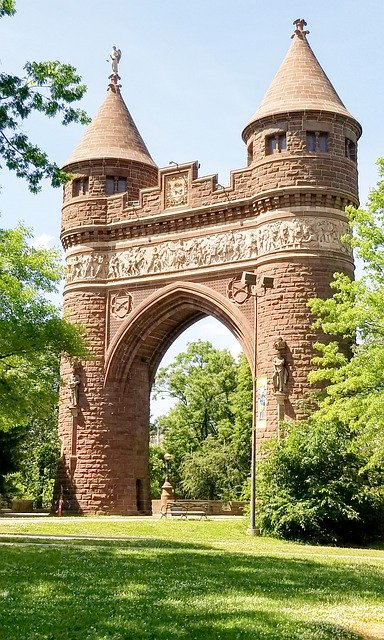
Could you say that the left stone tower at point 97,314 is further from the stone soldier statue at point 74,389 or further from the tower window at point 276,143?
the tower window at point 276,143

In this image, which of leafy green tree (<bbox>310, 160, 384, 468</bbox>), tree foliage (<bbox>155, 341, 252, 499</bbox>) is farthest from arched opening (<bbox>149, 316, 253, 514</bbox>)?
leafy green tree (<bbox>310, 160, 384, 468</bbox>)

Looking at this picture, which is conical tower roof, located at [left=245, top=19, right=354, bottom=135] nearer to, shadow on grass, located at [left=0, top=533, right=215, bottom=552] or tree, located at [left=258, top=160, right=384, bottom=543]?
tree, located at [left=258, top=160, right=384, bottom=543]

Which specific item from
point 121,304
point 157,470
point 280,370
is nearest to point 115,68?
point 121,304

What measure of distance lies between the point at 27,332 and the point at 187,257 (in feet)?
40.1

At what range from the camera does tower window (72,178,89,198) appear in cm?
3350

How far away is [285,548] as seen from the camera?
20.2 meters

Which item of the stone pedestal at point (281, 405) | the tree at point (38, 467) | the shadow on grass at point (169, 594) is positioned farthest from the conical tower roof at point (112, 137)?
the shadow on grass at point (169, 594)

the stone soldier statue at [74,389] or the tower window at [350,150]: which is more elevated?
the tower window at [350,150]

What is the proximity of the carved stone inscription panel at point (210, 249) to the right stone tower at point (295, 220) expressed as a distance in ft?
0.14

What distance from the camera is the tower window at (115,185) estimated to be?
33344mm

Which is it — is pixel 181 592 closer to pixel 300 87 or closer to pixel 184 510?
pixel 184 510

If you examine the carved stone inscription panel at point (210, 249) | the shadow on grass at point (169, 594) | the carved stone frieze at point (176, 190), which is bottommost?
the shadow on grass at point (169, 594)

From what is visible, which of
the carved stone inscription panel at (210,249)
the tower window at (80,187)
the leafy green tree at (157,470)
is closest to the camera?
the carved stone inscription panel at (210,249)

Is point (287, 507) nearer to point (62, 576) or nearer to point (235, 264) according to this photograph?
point (235, 264)
